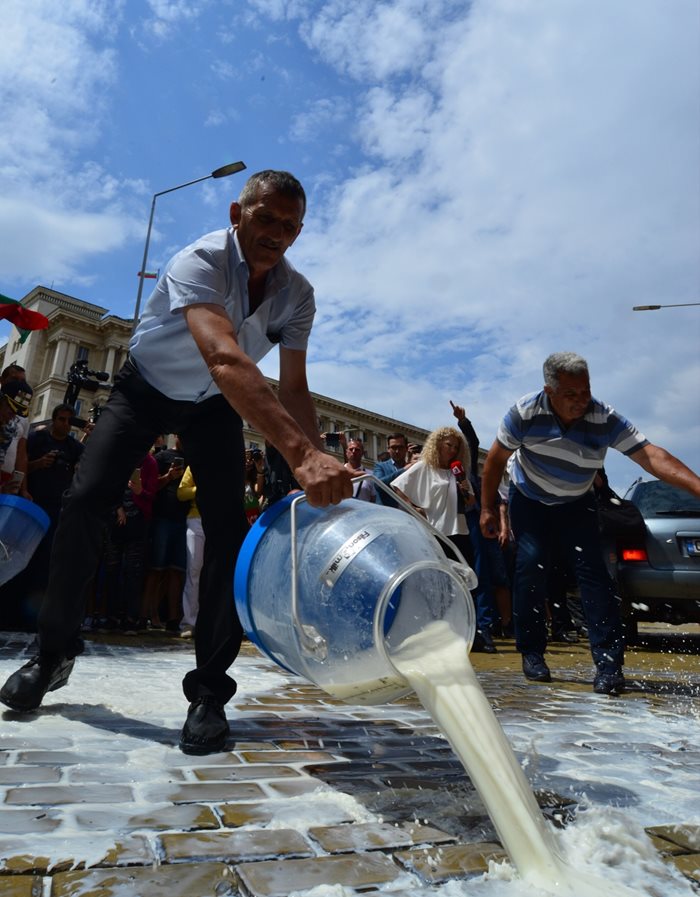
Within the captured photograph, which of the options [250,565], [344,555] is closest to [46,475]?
[250,565]

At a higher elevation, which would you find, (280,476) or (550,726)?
(280,476)

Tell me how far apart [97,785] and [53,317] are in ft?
176

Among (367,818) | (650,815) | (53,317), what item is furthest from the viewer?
(53,317)

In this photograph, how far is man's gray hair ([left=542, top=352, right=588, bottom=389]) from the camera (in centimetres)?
→ 406

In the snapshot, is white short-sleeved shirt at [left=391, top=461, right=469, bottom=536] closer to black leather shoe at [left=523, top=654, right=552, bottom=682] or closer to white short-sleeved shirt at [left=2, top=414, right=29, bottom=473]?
black leather shoe at [left=523, top=654, right=552, bottom=682]

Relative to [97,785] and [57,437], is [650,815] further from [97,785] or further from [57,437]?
[57,437]

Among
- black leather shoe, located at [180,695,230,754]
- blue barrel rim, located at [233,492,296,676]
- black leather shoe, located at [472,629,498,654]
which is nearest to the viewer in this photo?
blue barrel rim, located at [233,492,296,676]

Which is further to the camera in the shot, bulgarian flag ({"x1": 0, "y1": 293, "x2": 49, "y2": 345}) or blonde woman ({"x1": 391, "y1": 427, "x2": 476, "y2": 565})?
blonde woman ({"x1": 391, "y1": 427, "x2": 476, "y2": 565})

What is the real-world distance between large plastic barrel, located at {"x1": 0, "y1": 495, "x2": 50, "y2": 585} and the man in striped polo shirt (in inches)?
104

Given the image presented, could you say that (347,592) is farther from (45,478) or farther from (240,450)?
(45,478)

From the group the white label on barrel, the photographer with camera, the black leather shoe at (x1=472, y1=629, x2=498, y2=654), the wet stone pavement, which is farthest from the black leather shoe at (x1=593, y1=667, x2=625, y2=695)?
the photographer with camera

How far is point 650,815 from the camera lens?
1.73 metres

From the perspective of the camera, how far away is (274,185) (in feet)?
7.90

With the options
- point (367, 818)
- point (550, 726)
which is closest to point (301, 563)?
point (367, 818)
